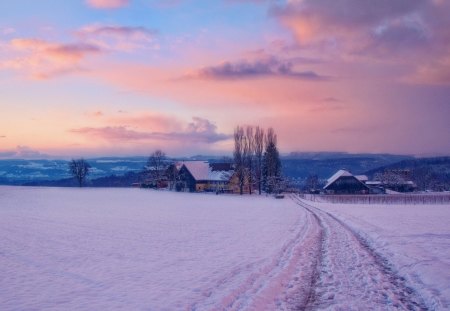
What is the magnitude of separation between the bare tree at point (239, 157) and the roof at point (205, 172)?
6486mm

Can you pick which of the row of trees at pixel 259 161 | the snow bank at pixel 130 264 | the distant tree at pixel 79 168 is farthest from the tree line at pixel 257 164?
the snow bank at pixel 130 264

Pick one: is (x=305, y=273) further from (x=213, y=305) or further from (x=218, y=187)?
(x=218, y=187)

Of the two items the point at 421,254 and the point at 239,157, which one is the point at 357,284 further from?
the point at 239,157

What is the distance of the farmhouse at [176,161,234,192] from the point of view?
3991 inches

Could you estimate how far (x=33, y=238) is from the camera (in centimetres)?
2314

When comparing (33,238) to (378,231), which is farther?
(378,231)

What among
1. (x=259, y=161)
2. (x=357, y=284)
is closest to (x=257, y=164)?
(x=259, y=161)

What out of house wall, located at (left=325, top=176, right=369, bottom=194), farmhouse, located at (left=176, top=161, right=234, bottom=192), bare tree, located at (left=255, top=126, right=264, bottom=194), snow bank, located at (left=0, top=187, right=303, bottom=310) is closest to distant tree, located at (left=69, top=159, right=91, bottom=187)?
farmhouse, located at (left=176, top=161, right=234, bottom=192)

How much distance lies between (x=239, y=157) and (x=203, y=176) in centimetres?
1353

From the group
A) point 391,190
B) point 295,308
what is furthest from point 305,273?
point 391,190

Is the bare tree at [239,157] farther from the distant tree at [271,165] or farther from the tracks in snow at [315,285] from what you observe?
the tracks in snow at [315,285]

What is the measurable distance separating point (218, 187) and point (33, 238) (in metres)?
76.2

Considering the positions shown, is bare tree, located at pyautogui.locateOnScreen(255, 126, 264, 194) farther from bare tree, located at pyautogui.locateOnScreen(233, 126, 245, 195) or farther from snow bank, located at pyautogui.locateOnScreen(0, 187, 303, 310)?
snow bank, located at pyautogui.locateOnScreen(0, 187, 303, 310)

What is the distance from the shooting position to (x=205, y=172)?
106 m
